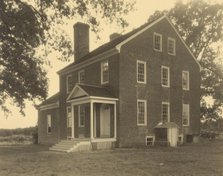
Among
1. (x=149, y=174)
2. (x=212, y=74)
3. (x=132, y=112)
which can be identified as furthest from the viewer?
(x=212, y=74)

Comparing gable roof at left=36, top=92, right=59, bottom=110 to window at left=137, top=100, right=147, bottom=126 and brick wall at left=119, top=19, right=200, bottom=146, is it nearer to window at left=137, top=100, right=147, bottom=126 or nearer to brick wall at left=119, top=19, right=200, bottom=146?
window at left=137, top=100, right=147, bottom=126

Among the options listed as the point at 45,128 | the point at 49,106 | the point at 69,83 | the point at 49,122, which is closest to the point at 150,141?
the point at 69,83

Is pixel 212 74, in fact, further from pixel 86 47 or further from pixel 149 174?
pixel 149 174

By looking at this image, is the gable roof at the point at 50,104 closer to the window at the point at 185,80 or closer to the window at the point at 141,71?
the window at the point at 141,71

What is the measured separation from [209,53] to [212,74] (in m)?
2.47

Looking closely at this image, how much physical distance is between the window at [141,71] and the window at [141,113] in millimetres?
1547

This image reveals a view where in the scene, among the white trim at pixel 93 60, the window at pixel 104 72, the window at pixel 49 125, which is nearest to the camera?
the white trim at pixel 93 60

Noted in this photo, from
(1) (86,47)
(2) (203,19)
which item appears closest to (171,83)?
(1) (86,47)

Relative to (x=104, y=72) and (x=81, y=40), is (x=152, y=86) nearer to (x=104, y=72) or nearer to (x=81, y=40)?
(x=104, y=72)

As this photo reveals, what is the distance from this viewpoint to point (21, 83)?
88.9 ft

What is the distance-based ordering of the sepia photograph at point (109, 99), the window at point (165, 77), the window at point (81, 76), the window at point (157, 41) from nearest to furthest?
1. the sepia photograph at point (109, 99)
2. the window at point (157, 41)
3. the window at point (165, 77)
4. the window at point (81, 76)

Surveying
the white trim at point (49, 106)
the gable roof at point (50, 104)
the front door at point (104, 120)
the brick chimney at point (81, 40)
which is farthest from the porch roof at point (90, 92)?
the gable roof at point (50, 104)

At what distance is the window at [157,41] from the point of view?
2520cm

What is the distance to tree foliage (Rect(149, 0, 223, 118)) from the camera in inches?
1454
